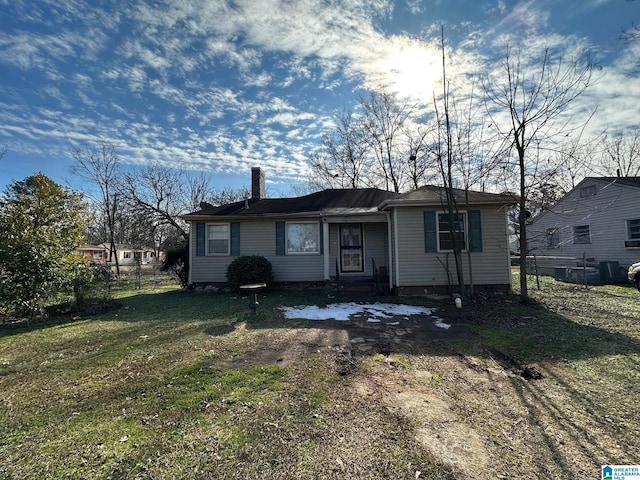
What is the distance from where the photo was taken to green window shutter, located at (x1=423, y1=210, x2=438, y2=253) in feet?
31.5

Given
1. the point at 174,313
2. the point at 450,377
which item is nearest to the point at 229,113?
the point at 174,313

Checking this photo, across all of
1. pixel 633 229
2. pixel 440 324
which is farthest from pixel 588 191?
pixel 440 324

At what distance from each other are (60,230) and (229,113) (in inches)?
300

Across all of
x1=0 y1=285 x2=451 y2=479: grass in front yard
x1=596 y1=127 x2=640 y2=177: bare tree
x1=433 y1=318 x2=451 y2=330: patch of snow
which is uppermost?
x1=596 y1=127 x2=640 y2=177: bare tree

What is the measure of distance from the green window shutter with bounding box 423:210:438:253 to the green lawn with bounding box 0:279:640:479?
3.40 meters

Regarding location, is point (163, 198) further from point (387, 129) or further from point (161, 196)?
point (387, 129)

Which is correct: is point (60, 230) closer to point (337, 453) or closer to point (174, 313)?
point (174, 313)

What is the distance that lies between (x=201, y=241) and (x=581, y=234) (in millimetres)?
18595

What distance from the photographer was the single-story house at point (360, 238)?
9.62 meters

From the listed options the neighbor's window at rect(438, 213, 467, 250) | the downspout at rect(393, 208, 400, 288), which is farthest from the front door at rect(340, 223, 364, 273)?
the neighbor's window at rect(438, 213, 467, 250)

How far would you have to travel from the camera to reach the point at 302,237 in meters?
11.7

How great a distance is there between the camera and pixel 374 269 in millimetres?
10773

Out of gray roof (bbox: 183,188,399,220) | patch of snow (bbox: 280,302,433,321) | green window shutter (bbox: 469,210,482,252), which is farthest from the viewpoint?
gray roof (bbox: 183,188,399,220)

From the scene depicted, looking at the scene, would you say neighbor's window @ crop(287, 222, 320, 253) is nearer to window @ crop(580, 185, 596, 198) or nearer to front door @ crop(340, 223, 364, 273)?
front door @ crop(340, 223, 364, 273)
